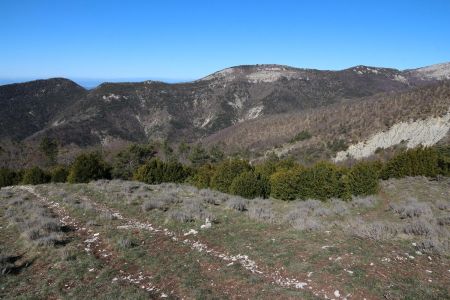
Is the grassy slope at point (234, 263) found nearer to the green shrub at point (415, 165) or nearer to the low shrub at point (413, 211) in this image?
the low shrub at point (413, 211)

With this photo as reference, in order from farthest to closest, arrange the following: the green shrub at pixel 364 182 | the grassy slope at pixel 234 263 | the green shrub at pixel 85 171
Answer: the green shrub at pixel 85 171, the green shrub at pixel 364 182, the grassy slope at pixel 234 263

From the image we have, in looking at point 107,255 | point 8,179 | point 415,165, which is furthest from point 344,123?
point 107,255

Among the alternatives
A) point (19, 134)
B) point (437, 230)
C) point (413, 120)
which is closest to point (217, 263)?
point (437, 230)

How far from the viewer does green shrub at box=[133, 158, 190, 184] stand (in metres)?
33.8

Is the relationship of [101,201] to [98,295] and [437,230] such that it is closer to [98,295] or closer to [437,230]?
[98,295]

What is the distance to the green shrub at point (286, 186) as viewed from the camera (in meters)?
22.6

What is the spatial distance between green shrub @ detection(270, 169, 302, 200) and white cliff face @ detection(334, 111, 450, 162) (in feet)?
128

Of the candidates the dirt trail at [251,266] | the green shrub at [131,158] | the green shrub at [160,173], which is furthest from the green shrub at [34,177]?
the dirt trail at [251,266]

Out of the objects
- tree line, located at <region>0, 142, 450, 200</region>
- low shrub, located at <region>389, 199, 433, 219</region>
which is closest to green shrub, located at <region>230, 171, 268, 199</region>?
tree line, located at <region>0, 142, 450, 200</region>

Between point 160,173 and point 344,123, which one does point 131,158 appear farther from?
point 344,123

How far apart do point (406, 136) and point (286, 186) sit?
159 feet

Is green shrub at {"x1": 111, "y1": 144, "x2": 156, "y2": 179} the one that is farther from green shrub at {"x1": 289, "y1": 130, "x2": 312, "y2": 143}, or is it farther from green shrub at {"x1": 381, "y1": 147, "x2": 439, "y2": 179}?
green shrub at {"x1": 381, "y1": 147, "x2": 439, "y2": 179}

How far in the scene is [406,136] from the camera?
6247 cm

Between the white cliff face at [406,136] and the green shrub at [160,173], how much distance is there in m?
37.7
